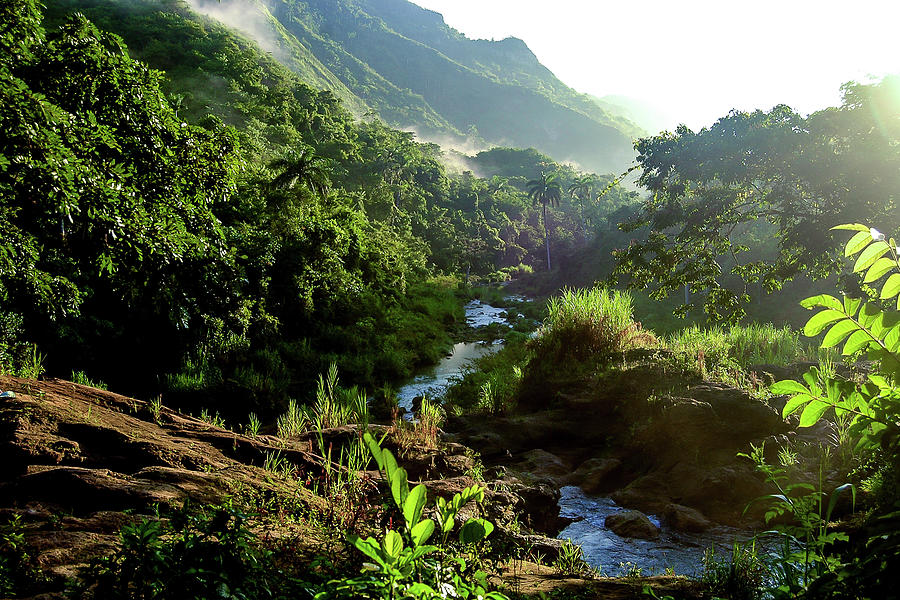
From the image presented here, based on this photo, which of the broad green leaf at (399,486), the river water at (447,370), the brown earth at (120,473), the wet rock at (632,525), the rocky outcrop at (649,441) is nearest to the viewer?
the broad green leaf at (399,486)

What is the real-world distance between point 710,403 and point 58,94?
11.1 m

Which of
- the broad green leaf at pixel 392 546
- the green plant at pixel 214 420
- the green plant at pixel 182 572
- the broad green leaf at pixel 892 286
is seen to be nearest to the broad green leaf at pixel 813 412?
the broad green leaf at pixel 892 286

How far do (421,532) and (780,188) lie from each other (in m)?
10.4

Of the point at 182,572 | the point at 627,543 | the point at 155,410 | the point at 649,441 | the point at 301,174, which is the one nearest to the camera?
the point at 182,572

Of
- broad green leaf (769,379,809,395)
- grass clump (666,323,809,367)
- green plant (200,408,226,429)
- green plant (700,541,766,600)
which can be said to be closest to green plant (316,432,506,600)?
broad green leaf (769,379,809,395)

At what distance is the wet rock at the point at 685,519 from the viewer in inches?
230

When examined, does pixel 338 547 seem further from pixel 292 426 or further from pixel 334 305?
pixel 334 305

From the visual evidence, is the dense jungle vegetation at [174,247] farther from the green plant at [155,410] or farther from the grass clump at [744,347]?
the grass clump at [744,347]

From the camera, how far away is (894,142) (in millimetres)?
8023

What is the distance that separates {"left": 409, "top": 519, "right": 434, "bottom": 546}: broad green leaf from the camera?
1.36 meters

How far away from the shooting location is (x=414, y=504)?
132 cm

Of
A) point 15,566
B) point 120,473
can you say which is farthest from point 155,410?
point 15,566

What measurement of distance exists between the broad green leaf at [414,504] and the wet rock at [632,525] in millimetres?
5613

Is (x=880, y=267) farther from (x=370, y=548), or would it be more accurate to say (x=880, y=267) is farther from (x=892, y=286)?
(x=370, y=548)
